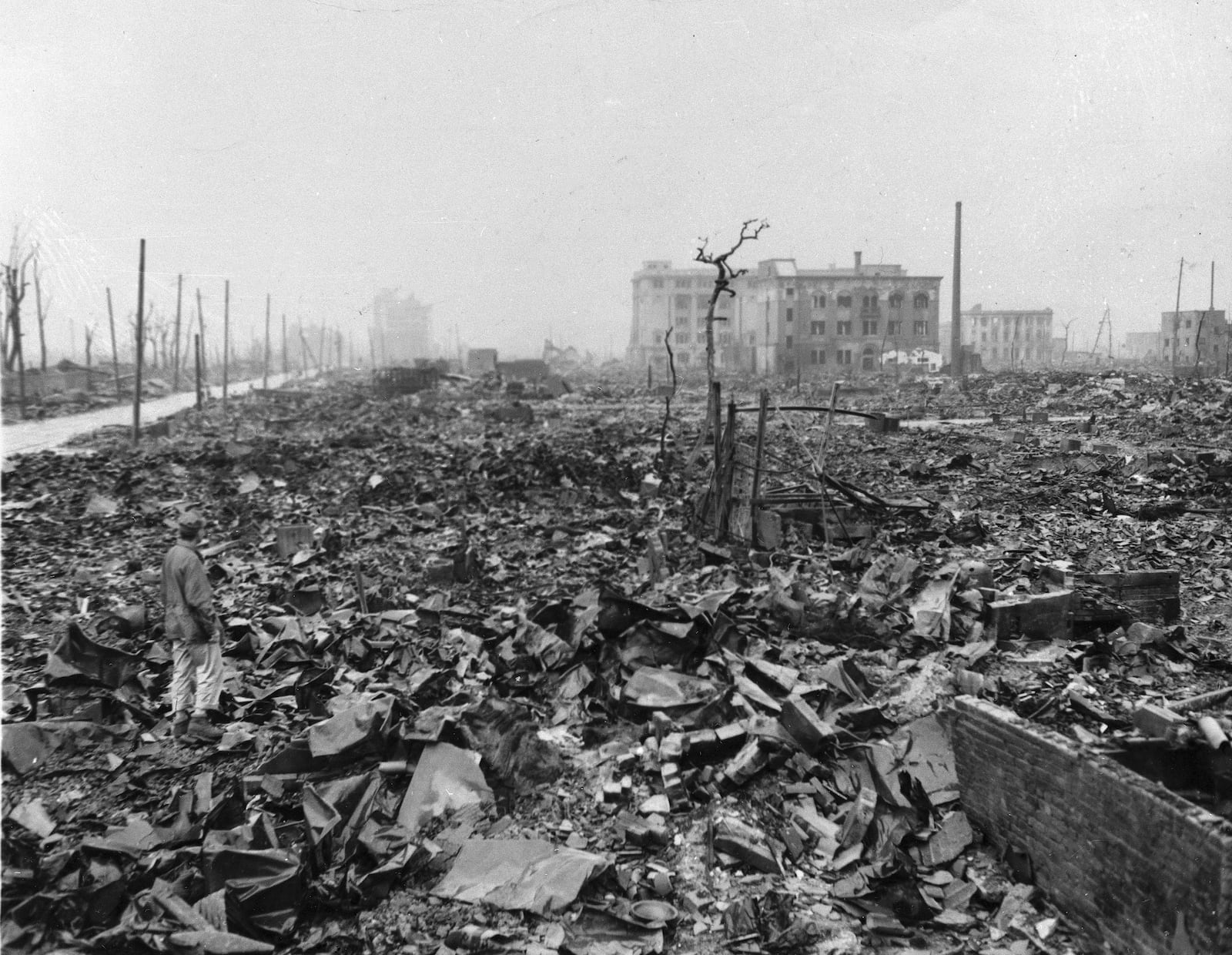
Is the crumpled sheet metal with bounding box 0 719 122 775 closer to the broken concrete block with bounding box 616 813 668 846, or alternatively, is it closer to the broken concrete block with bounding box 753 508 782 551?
the broken concrete block with bounding box 616 813 668 846

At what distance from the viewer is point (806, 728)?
4578 mm

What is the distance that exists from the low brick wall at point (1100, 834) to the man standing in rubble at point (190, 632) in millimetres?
4642

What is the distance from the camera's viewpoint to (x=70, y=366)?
132 ft

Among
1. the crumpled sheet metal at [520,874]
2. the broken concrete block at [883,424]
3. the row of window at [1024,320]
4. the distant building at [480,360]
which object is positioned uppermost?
the row of window at [1024,320]

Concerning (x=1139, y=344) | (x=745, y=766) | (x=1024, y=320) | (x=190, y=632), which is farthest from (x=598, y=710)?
(x=1139, y=344)

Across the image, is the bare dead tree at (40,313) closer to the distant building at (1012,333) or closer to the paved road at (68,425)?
the paved road at (68,425)

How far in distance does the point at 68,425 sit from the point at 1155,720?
31136 millimetres

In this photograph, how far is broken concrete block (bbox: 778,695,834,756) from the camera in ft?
14.9

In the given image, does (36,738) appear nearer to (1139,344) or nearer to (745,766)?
(745,766)

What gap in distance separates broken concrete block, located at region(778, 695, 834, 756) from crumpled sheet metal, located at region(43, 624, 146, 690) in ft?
15.2

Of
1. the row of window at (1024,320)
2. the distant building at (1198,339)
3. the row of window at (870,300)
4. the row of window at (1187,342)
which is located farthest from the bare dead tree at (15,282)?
the row of window at (1024,320)

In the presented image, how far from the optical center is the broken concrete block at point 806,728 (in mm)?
4551

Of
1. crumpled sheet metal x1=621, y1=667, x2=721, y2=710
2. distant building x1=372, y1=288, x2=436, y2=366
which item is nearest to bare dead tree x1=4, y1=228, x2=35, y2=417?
crumpled sheet metal x1=621, y1=667, x2=721, y2=710

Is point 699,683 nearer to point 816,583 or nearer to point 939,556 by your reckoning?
point 816,583
